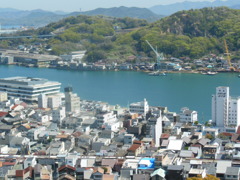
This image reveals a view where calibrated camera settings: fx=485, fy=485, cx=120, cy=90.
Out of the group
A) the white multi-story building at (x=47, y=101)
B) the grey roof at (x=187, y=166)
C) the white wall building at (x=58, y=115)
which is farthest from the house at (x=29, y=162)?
the white multi-story building at (x=47, y=101)

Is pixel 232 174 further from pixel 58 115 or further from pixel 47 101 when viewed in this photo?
pixel 47 101

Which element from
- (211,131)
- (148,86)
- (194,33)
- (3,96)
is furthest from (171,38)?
(211,131)

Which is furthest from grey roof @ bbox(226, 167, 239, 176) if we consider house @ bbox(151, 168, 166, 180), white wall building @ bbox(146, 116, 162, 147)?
white wall building @ bbox(146, 116, 162, 147)

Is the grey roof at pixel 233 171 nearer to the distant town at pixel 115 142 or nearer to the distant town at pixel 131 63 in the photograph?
the distant town at pixel 115 142

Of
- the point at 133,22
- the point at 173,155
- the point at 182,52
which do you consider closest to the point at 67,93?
the point at 173,155

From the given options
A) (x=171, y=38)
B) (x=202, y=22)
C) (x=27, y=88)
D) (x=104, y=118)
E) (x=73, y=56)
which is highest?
(x=202, y=22)

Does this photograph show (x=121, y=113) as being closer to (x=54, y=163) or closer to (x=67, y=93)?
(x=67, y=93)

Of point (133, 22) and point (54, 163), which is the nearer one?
point (54, 163)
